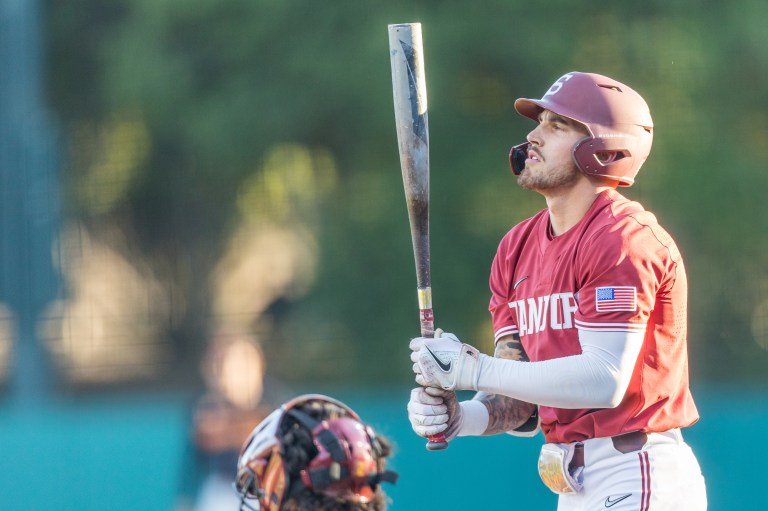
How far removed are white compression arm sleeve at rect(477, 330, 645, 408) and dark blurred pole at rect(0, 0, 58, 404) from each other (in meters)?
4.66

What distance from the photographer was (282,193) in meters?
7.80

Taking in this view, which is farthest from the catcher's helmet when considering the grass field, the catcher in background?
the grass field

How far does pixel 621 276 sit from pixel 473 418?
0.75 metres

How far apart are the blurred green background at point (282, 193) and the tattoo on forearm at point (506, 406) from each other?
2.86m

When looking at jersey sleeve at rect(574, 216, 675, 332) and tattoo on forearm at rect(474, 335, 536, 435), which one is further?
tattoo on forearm at rect(474, 335, 536, 435)

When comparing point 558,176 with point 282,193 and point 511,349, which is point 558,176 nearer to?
point 511,349

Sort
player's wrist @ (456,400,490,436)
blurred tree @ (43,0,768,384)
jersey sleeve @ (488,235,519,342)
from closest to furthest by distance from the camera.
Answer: player's wrist @ (456,400,490,436)
jersey sleeve @ (488,235,519,342)
blurred tree @ (43,0,768,384)

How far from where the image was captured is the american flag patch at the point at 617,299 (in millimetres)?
3338

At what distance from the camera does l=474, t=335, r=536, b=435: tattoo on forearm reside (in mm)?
3879

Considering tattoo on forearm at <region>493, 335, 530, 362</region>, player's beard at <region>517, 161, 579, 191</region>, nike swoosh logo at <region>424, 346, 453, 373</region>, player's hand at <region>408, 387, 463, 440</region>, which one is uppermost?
player's beard at <region>517, 161, 579, 191</region>

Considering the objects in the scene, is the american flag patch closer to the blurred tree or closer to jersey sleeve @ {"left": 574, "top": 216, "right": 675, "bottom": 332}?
jersey sleeve @ {"left": 574, "top": 216, "right": 675, "bottom": 332}

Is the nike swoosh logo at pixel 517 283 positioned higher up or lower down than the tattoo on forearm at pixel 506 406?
higher up

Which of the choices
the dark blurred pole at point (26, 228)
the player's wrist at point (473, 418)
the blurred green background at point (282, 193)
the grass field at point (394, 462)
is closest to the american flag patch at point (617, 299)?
the player's wrist at point (473, 418)

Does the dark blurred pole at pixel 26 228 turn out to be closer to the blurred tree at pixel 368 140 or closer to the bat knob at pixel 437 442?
the blurred tree at pixel 368 140
